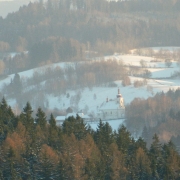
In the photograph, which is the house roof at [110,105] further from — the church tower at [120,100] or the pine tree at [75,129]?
the pine tree at [75,129]

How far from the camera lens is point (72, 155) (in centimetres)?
3209

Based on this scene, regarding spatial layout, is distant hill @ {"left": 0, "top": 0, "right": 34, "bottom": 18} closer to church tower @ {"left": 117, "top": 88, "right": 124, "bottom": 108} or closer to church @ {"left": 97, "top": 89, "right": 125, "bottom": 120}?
church tower @ {"left": 117, "top": 88, "right": 124, "bottom": 108}

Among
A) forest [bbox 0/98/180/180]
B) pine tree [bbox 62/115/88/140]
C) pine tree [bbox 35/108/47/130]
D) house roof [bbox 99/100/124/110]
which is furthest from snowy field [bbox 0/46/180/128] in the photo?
forest [bbox 0/98/180/180]

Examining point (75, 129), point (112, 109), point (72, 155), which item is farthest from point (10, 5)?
point (72, 155)

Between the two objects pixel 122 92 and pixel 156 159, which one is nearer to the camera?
pixel 156 159

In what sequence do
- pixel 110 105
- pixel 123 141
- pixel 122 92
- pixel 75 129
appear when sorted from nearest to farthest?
pixel 123 141 → pixel 75 129 → pixel 110 105 → pixel 122 92

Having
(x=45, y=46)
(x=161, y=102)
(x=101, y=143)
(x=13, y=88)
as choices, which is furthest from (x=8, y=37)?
(x=101, y=143)

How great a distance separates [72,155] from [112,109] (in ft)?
171

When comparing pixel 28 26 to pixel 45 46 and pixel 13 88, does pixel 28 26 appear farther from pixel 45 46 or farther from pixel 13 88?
pixel 13 88

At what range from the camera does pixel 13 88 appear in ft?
320

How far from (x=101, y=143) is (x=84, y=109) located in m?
53.2

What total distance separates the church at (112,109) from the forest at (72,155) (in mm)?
46872

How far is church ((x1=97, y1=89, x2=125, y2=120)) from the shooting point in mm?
82281

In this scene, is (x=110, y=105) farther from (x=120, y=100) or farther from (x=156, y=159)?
(x=156, y=159)
